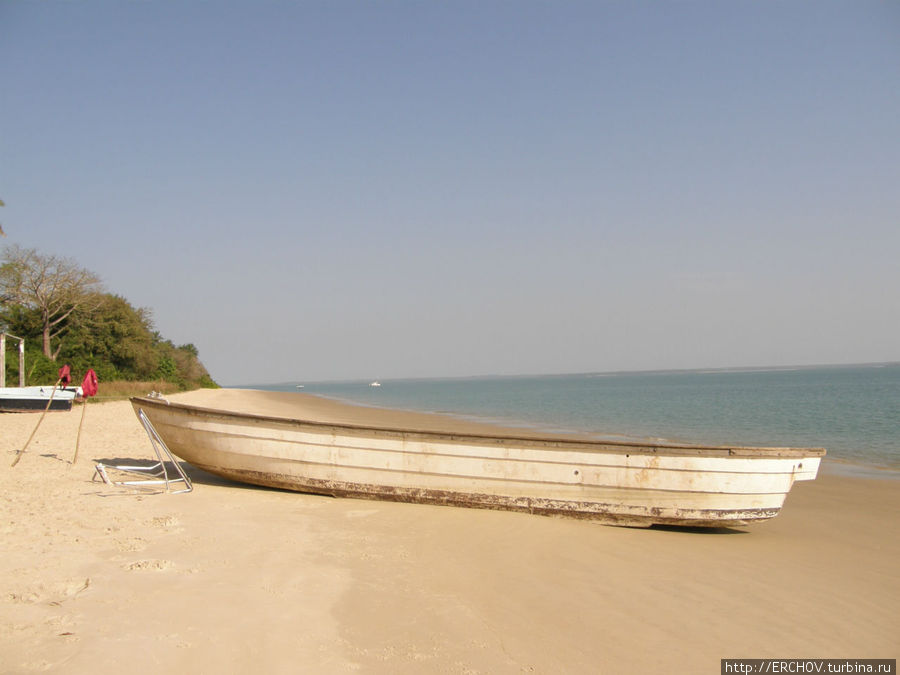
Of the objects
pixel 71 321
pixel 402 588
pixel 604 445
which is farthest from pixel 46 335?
pixel 402 588

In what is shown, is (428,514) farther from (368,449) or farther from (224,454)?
(224,454)

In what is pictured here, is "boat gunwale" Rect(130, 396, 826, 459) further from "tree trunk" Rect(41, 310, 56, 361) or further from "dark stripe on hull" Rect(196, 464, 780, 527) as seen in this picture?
"tree trunk" Rect(41, 310, 56, 361)

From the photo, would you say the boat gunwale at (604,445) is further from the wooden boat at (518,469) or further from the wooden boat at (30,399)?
the wooden boat at (30,399)

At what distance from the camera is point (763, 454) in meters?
7.02

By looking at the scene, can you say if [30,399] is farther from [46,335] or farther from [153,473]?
[46,335]

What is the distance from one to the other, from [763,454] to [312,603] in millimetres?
5607

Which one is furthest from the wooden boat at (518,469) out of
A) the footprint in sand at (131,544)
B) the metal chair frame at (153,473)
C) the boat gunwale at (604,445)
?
the footprint in sand at (131,544)

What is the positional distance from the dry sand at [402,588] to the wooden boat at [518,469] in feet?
0.99

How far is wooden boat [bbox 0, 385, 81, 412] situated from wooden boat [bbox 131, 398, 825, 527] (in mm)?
12923

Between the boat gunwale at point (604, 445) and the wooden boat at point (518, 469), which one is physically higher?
the boat gunwale at point (604, 445)

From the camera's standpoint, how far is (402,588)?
4.56m

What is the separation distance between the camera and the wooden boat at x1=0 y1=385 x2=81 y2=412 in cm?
1786

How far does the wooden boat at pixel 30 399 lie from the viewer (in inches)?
703

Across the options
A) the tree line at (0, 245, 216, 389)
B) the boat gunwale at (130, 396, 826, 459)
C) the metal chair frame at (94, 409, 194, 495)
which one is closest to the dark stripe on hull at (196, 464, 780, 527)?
the boat gunwale at (130, 396, 826, 459)
